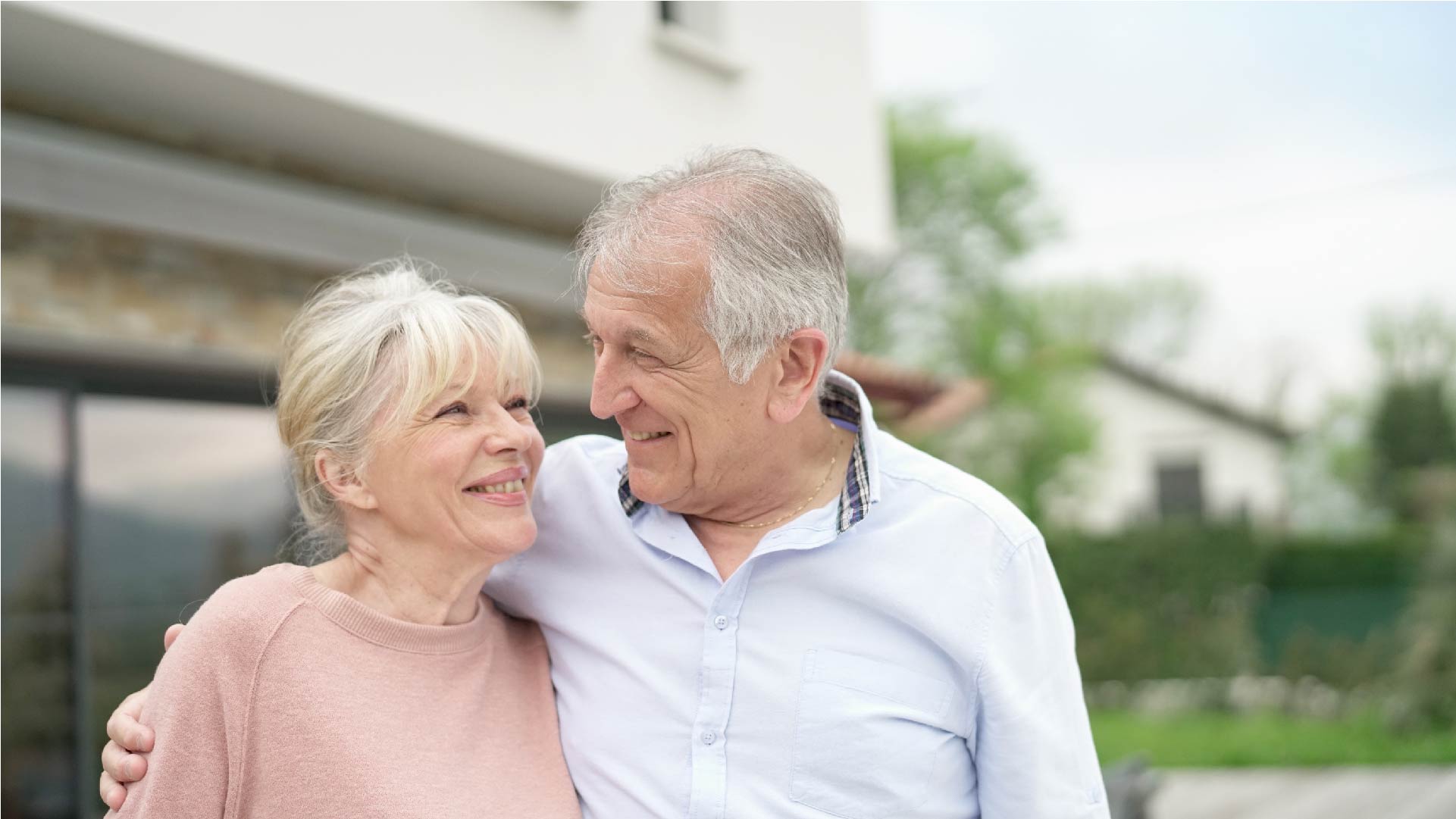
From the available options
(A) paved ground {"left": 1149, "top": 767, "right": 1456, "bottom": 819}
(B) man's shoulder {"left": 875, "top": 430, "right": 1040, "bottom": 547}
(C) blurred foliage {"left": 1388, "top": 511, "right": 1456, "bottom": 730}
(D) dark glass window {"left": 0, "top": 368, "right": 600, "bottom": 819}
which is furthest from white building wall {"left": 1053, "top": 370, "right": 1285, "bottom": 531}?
(B) man's shoulder {"left": 875, "top": 430, "right": 1040, "bottom": 547}

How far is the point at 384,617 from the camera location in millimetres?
1858

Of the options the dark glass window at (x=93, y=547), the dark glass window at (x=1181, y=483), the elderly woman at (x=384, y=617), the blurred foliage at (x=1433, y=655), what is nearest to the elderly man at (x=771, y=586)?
the elderly woman at (x=384, y=617)

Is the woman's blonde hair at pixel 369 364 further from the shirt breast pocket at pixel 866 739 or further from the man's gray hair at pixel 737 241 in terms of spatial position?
the shirt breast pocket at pixel 866 739

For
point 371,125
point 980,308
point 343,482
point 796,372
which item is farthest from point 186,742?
point 980,308

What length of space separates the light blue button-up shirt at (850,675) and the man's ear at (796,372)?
15cm

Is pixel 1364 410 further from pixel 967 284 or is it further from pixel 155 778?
pixel 155 778

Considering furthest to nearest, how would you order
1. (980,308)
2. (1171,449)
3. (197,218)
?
(1171,449), (980,308), (197,218)

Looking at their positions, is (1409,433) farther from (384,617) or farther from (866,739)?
(384,617)

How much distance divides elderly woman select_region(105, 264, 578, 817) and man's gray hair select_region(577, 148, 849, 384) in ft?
0.83

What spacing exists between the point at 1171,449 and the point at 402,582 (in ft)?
89.5

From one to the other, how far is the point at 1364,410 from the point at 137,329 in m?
27.6

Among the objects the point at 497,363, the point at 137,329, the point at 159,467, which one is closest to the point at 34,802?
the point at 159,467

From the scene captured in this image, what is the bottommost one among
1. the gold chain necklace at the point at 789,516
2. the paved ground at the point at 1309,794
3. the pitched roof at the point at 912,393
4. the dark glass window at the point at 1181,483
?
the dark glass window at the point at 1181,483

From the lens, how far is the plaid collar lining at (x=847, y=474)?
197cm
